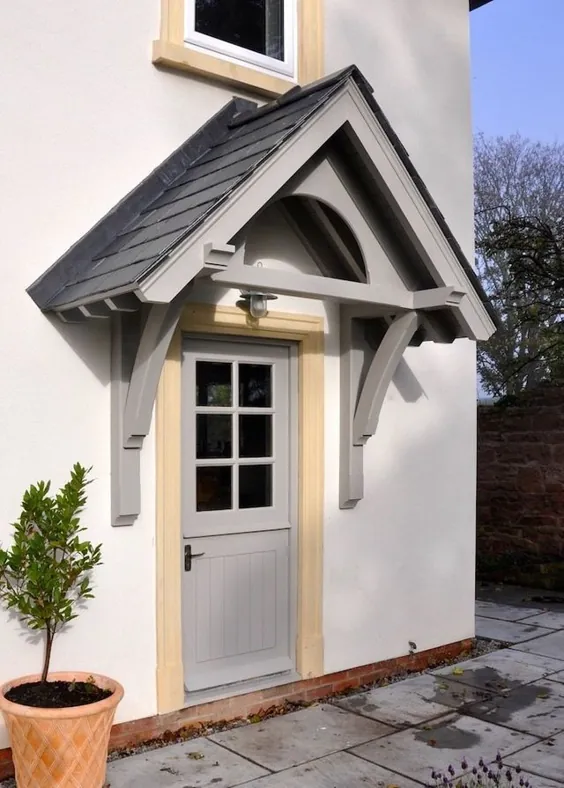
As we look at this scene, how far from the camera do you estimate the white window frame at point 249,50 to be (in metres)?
5.22

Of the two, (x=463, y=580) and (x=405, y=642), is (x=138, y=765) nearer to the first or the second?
(x=405, y=642)

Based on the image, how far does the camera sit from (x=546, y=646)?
22.8 feet

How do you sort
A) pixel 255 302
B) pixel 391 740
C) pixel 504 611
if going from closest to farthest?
pixel 391 740
pixel 255 302
pixel 504 611

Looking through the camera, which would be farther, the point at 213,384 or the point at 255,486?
the point at 255,486

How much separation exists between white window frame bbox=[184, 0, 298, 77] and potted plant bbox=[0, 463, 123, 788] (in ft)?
9.16

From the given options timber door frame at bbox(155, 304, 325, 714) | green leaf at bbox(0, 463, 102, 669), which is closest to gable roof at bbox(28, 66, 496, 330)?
timber door frame at bbox(155, 304, 325, 714)

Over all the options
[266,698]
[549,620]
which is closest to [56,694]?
[266,698]

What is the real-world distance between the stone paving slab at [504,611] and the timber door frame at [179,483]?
305cm

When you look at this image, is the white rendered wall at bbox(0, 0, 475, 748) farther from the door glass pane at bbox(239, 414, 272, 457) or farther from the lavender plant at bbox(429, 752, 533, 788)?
the lavender plant at bbox(429, 752, 533, 788)

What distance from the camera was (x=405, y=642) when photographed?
6.27 metres

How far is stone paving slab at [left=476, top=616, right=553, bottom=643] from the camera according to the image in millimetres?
7246

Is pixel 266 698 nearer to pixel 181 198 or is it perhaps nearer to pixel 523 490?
pixel 181 198

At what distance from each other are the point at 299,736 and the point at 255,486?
1.53 m

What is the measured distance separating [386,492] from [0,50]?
12.5ft
